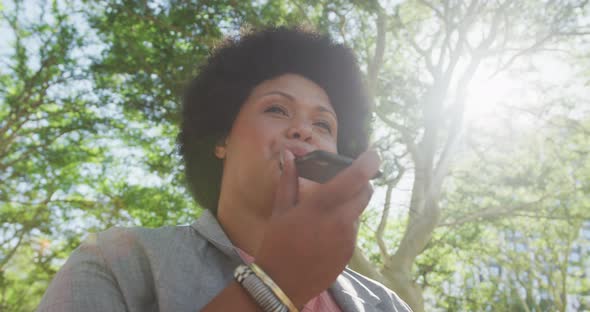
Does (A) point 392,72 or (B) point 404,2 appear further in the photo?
(A) point 392,72

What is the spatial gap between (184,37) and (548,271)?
52.5 ft

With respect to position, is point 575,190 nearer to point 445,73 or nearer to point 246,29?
point 445,73

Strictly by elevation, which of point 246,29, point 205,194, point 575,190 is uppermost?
point 246,29

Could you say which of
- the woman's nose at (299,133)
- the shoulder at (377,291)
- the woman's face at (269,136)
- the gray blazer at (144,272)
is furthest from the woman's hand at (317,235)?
the shoulder at (377,291)

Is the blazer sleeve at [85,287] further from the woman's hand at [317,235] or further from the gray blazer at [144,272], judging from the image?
the woman's hand at [317,235]

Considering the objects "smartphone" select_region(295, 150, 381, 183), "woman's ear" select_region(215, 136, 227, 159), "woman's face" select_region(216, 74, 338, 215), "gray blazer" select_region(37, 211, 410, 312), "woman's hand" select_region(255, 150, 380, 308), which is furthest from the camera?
"woman's ear" select_region(215, 136, 227, 159)

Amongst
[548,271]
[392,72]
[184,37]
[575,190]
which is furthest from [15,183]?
[548,271]

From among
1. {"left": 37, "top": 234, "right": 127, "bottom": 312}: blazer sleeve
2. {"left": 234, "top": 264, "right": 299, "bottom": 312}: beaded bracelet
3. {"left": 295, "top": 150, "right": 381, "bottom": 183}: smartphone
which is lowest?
{"left": 37, "top": 234, "right": 127, "bottom": 312}: blazer sleeve

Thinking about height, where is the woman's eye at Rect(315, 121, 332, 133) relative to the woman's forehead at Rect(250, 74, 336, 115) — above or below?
below

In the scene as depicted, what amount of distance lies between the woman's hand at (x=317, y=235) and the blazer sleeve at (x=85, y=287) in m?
0.57

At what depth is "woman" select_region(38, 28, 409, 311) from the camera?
927mm

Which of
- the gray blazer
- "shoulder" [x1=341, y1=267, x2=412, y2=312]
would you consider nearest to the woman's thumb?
the gray blazer

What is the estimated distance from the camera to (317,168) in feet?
3.74

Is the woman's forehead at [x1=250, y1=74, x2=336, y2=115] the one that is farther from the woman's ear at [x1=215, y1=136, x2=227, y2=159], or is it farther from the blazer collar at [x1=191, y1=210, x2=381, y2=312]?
the blazer collar at [x1=191, y1=210, x2=381, y2=312]
